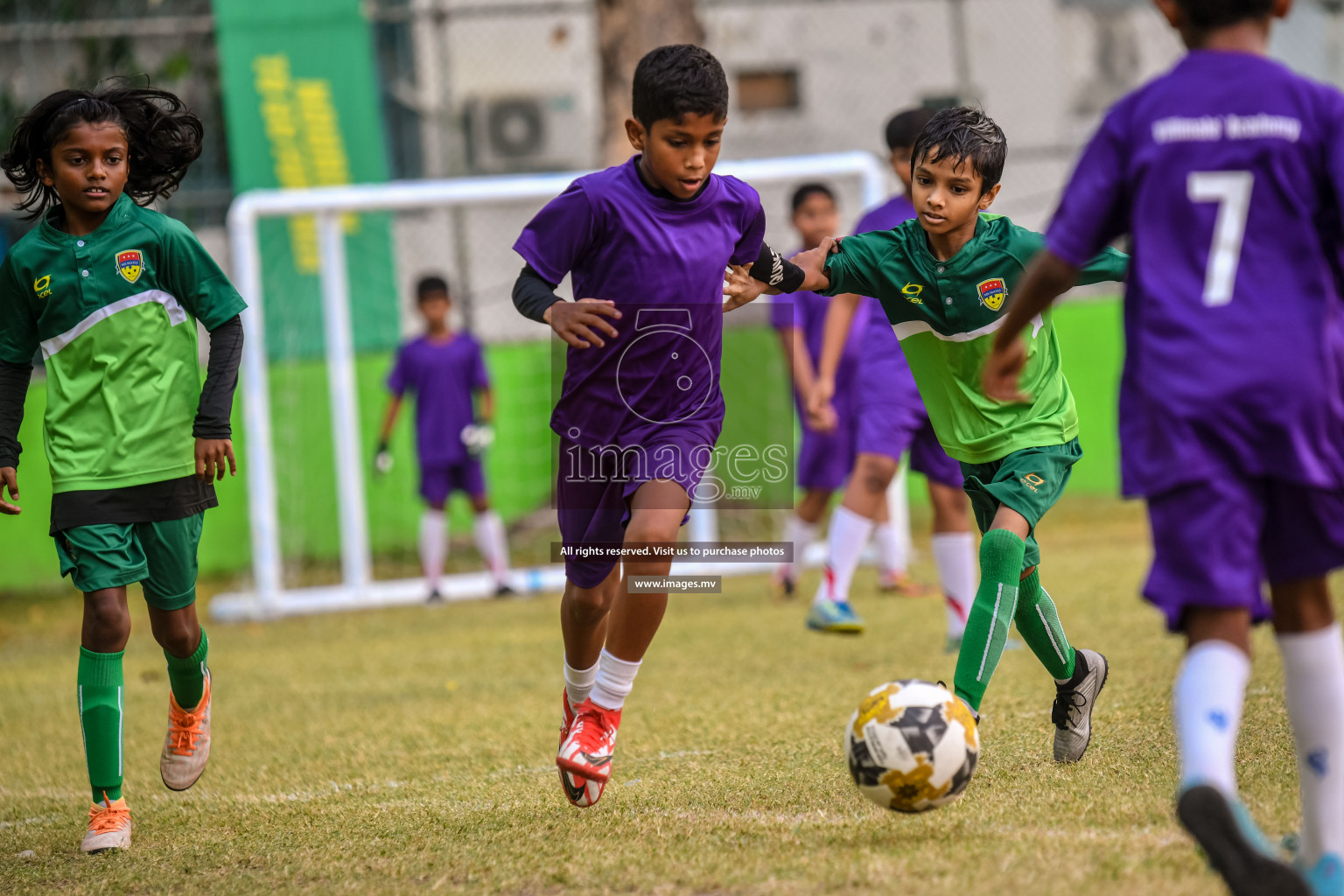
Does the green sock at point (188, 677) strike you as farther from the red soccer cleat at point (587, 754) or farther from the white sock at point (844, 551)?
the white sock at point (844, 551)

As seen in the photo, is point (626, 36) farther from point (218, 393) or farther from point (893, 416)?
point (218, 393)

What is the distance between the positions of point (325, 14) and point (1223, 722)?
10093 mm

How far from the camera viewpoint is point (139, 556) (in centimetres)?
364

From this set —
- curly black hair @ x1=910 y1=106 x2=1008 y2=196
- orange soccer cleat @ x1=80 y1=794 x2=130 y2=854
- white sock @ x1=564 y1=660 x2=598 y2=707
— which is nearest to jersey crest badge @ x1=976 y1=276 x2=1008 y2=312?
curly black hair @ x1=910 y1=106 x2=1008 y2=196

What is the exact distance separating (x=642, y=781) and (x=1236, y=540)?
192cm

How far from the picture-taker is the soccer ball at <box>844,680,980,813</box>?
2912 mm

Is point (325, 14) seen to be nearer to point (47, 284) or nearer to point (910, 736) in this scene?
point (47, 284)

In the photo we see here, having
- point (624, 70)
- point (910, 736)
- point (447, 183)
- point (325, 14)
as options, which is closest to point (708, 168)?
point (910, 736)

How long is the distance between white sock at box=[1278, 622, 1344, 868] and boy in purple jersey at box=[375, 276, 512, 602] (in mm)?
7292

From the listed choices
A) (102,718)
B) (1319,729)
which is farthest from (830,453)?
(1319,729)

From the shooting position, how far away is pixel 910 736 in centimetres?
294

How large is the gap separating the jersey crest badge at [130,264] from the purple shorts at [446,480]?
19.2 feet

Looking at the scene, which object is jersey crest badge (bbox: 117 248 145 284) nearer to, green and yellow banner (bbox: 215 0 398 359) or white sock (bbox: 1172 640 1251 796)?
white sock (bbox: 1172 640 1251 796)

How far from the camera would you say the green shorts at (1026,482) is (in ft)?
11.9
